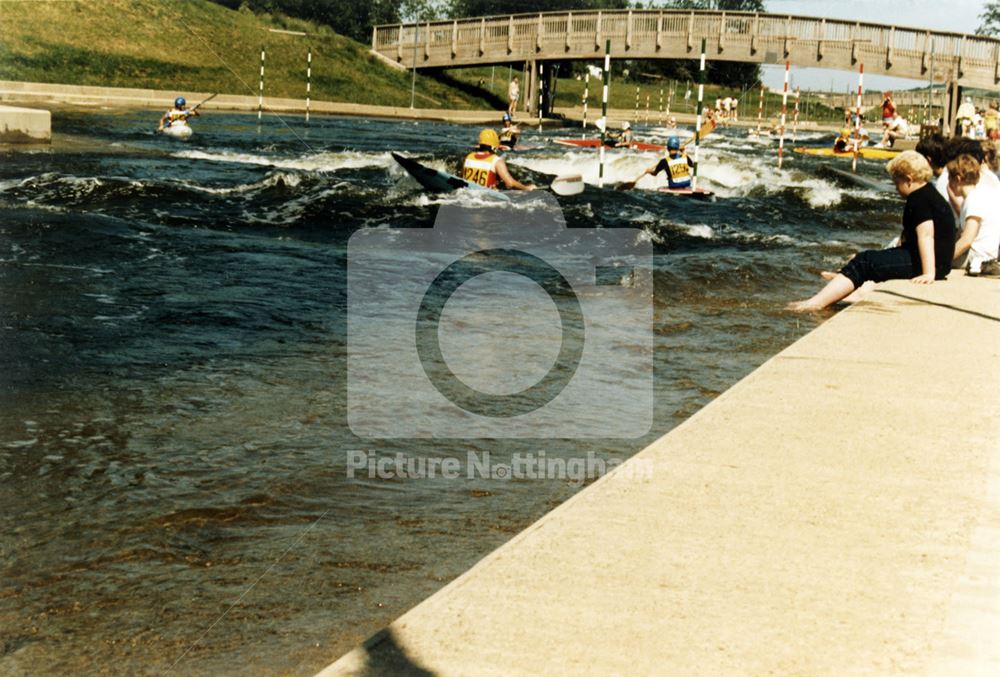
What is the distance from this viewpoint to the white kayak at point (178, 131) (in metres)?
25.5

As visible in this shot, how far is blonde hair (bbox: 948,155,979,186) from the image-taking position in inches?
377

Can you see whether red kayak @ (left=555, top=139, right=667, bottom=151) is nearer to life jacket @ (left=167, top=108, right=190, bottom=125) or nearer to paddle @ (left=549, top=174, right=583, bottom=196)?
paddle @ (left=549, top=174, right=583, bottom=196)

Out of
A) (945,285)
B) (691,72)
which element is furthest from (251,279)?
(691,72)

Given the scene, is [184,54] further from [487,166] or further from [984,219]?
[984,219]

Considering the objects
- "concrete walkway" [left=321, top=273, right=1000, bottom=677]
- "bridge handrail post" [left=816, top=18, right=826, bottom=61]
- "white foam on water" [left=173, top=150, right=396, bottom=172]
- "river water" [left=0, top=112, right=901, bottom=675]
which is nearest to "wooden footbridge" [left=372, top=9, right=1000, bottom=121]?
"bridge handrail post" [left=816, top=18, right=826, bottom=61]

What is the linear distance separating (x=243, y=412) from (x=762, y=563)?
368cm

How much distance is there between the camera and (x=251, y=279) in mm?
10602

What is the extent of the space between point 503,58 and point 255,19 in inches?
553

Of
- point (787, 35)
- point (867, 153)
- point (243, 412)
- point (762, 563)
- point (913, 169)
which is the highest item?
point (787, 35)

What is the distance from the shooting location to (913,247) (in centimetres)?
900

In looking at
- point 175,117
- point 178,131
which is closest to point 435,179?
point 178,131

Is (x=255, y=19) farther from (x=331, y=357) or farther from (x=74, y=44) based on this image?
(x=331, y=357)

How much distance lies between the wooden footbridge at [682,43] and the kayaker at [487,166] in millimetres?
24934

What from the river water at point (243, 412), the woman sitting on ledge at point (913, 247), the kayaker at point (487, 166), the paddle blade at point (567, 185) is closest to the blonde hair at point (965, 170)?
the woman sitting on ledge at point (913, 247)
